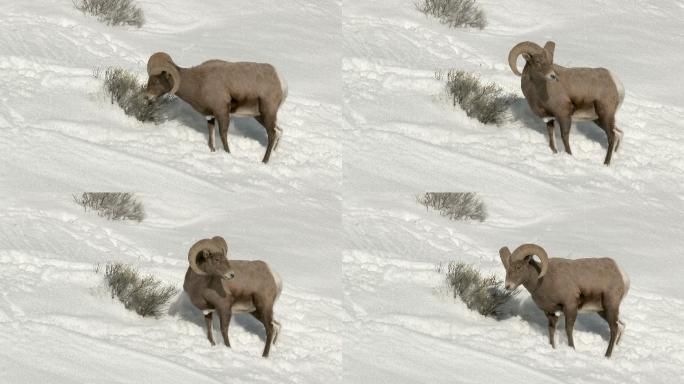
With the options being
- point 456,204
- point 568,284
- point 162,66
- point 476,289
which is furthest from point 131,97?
point 568,284

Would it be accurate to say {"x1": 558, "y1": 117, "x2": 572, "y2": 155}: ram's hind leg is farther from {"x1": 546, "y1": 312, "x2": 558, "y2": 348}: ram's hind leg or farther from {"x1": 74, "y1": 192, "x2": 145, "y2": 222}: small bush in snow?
{"x1": 74, "y1": 192, "x2": 145, "y2": 222}: small bush in snow

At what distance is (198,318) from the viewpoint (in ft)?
55.3

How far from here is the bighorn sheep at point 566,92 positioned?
17734mm

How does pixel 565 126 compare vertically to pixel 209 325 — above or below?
above

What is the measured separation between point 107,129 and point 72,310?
106 inches

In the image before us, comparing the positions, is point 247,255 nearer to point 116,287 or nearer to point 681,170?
point 116,287

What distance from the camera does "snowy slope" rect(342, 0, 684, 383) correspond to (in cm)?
1608

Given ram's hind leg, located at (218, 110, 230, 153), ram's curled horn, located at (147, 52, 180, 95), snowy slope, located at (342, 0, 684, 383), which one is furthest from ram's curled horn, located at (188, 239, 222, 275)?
ram's curled horn, located at (147, 52, 180, 95)

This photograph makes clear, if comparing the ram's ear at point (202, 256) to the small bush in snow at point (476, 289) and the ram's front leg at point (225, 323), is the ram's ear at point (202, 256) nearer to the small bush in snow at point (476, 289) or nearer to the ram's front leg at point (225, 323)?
the ram's front leg at point (225, 323)

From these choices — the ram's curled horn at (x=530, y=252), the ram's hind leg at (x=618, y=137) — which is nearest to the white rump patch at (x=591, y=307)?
the ram's curled horn at (x=530, y=252)

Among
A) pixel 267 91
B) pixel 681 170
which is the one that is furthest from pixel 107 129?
pixel 681 170

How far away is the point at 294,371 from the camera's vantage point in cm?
1630

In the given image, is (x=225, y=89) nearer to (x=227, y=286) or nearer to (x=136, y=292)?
(x=227, y=286)

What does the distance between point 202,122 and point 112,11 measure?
8.81 feet
